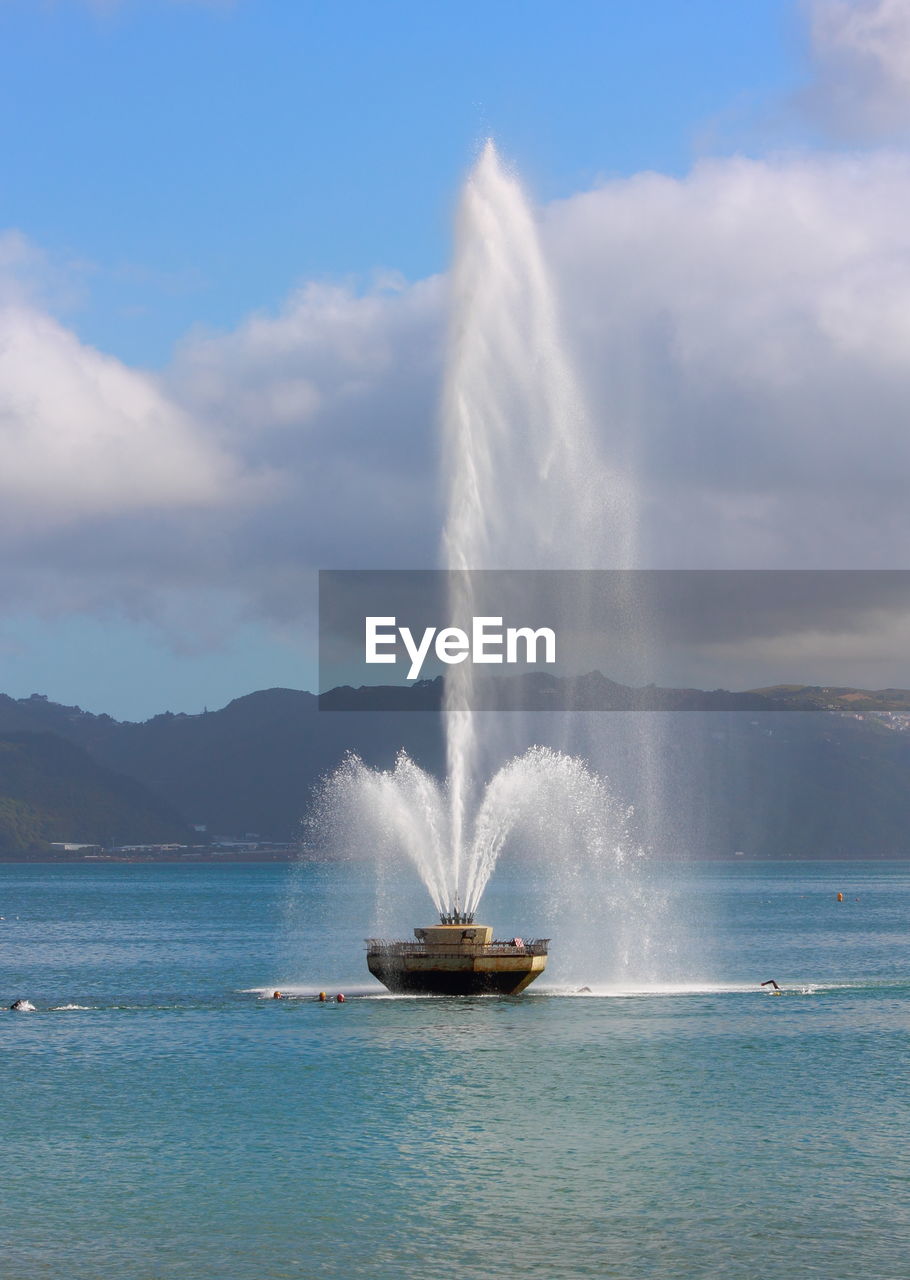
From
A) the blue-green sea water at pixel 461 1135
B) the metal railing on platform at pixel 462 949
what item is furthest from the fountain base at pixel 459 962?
the blue-green sea water at pixel 461 1135

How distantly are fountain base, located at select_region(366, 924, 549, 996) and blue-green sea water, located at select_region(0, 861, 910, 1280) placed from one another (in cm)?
102

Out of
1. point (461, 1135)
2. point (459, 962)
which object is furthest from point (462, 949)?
point (461, 1135)

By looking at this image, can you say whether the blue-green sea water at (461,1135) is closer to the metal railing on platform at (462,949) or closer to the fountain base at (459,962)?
the fountain base at (459,962)

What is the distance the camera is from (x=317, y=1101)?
153ft

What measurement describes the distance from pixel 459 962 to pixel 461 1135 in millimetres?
22000

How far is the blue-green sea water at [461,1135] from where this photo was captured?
30.8 meters

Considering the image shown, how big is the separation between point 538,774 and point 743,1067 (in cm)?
2104

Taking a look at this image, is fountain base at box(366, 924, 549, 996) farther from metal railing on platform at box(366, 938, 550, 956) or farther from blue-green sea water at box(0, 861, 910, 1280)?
blue-green sea water at box(0, 861, 910, 1280)

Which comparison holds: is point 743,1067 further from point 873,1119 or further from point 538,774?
point 538,774

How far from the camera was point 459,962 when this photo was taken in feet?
208

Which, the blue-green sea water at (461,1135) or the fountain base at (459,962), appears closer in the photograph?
the blue-green sea water at (461,1135)

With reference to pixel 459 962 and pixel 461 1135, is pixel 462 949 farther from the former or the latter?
pixel 461 1135

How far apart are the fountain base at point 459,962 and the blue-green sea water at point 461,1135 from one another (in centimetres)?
102

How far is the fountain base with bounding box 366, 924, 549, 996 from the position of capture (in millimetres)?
63344
